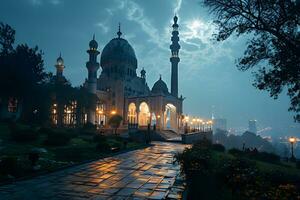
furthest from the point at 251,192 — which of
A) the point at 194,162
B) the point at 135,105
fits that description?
the point at 135,105

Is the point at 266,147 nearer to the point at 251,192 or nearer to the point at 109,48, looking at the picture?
the point at 109,48

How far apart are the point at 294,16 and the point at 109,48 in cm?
5498

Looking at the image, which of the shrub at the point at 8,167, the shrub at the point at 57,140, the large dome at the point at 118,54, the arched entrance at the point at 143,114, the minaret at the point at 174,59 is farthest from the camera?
the large dome at the point at 118,54

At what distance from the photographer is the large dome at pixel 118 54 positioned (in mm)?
59294

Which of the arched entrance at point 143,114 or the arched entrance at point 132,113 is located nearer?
the arched entrance at point 132,113

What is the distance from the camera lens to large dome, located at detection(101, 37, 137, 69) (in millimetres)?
59294

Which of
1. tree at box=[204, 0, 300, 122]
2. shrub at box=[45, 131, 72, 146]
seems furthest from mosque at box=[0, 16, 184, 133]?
tree at box=[204, 0, 300, 122]

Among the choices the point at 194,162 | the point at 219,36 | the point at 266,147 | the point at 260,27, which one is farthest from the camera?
the point at 266,147

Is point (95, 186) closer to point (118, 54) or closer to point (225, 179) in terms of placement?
point (225, 179)

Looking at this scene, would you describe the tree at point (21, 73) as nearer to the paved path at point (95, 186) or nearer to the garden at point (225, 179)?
the paved path at point (95, 186)

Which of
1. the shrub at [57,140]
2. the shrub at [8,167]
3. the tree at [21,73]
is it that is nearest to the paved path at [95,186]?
the shrub at [8,167]

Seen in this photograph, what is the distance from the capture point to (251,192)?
455 cm

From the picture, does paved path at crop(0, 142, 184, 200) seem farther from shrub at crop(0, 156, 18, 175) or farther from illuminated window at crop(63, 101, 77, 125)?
illuminated window at crop(63, 101, 77, 125)

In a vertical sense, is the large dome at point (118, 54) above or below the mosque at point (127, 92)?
above
